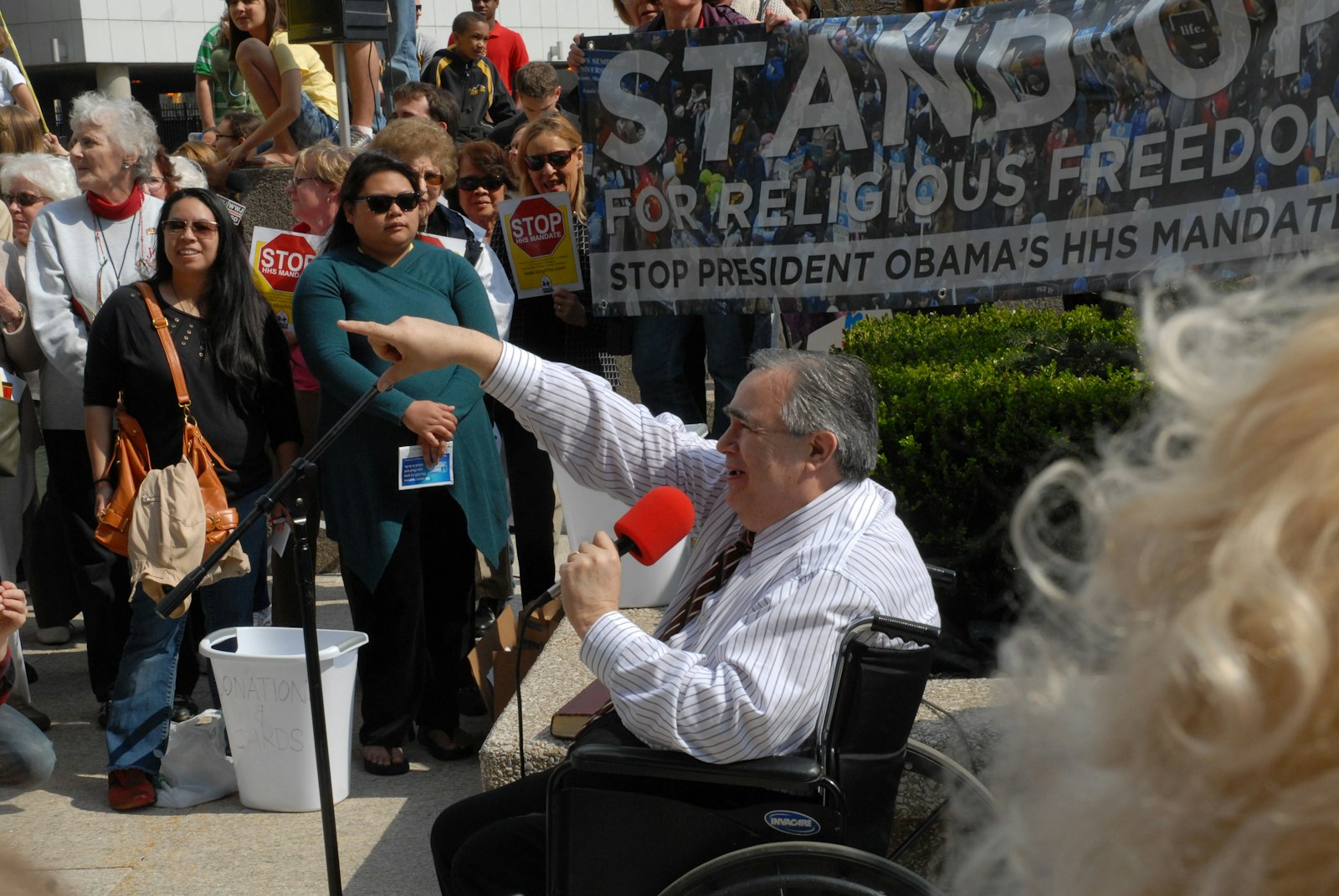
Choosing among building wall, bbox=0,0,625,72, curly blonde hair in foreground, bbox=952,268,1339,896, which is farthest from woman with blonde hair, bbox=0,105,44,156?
building wall, bbox=0,0,625,72

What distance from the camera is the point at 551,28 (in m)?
25.1

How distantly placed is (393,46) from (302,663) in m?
6.97

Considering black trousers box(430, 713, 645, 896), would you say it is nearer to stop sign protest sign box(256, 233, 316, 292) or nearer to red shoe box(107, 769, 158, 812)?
red shoe box(107, 769, 158, 812)

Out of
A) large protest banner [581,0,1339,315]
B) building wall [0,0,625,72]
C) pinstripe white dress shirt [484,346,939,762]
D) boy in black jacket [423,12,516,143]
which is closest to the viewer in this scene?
pinstripe white dress shirt [484,346,939,762]

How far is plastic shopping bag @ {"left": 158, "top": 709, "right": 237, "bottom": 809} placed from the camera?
4.70 metres

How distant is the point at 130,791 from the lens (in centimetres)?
466

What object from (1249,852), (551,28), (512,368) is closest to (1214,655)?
(1249,852)

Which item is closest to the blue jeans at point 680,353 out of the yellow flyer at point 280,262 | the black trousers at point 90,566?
the yellow flyer at point 280,262

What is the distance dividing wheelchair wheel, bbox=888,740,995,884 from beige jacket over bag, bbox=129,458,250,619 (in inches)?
93.4

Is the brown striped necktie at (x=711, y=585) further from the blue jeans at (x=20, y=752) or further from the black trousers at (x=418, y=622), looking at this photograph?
the blue jeans at (x=20, y=752)

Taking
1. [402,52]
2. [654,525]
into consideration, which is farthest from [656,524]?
[402,52]

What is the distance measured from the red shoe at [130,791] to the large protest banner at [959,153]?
8.93ft

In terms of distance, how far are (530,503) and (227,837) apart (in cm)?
190

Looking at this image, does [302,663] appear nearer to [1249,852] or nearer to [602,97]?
[602,97]
